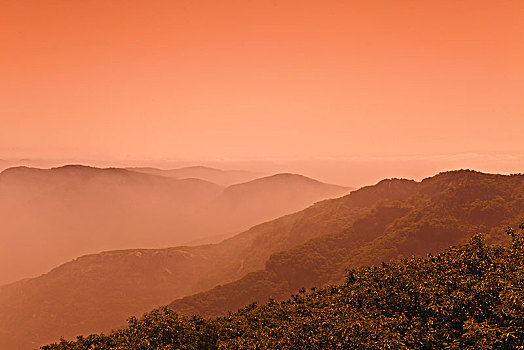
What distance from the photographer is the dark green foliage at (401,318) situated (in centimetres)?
2634

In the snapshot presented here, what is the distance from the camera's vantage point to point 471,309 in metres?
29.7

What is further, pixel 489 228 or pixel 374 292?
pixel 489 228

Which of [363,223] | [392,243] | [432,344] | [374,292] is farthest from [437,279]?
[363,223]

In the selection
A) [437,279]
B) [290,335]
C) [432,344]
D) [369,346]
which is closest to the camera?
[369,346]

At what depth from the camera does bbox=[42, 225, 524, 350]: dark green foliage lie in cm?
2634

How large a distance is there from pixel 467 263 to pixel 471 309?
9658 millimetres

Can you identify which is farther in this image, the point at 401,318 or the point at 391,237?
the point at 391,237

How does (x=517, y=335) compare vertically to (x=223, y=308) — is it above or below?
above

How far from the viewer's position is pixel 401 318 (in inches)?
1190

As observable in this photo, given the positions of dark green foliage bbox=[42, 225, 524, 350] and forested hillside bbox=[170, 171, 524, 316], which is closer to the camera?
dark green foliage bbox=[42, 225, 524, 350]

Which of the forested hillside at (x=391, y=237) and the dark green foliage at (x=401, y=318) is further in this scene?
the forested hillside at (x=391, y=237)

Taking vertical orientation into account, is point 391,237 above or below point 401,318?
below

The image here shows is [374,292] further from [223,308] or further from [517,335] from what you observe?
[223,308]

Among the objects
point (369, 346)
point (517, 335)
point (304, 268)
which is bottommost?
point (304, 268)
